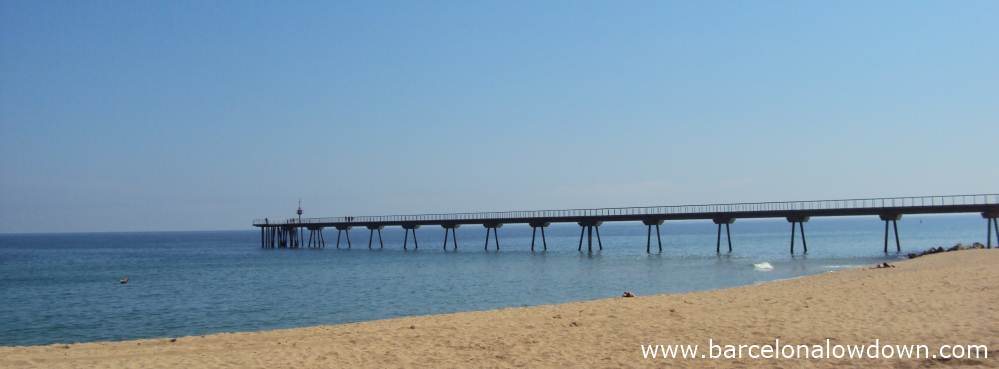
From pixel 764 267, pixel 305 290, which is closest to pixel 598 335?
pixel 305 290

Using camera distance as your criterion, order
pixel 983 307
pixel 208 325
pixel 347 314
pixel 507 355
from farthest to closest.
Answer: pixel 347 314 → pixel 208 325 → pixel 983 307 → pixel 507 355

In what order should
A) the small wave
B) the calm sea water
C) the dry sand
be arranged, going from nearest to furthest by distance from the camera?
the dry sand < the calm sea water < the small wave

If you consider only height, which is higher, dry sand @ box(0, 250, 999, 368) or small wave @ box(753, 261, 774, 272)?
dry sand @ box(0, 250, 999, 368)

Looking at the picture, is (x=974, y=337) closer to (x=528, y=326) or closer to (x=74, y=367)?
(x=528, y=326)

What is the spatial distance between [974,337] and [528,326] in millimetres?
7779

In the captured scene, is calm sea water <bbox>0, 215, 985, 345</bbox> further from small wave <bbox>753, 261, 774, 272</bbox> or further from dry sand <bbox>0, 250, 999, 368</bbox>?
dry sand <bbox>0, 250, 999, 368</bbox>

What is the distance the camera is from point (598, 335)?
1422 cm

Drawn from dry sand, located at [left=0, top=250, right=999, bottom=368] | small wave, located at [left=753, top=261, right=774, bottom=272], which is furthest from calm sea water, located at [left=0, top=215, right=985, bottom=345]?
dry sand, located at [left=0, top=250, right=999, bottom=368]

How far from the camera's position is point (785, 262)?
1859 inches

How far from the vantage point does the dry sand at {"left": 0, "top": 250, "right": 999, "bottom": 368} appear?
39.5 feet

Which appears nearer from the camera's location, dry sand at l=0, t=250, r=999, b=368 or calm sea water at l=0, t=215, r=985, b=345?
dry sand at l=0, t=250, r=999, b=368

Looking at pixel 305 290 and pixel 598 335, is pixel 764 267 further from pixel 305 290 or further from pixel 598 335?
pixel 598 335

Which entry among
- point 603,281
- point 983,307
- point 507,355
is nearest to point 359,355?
point 507,355

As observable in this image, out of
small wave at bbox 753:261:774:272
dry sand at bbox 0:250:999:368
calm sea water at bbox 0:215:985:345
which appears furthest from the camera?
small wave at bbox 753:261:774:272
